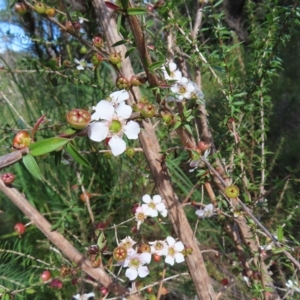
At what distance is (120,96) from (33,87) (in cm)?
161

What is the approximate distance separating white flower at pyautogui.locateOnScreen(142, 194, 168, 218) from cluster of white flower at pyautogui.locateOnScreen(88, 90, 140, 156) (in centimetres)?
29

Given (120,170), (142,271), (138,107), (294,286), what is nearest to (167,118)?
(138,107)

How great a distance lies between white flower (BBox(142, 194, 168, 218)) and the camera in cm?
72

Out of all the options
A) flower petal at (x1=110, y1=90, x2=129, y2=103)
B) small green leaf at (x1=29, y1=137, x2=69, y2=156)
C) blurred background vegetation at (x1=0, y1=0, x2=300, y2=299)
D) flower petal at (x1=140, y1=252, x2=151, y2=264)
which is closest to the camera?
small green leaf at (x1=29, y1=137, x2=69, y2=156)

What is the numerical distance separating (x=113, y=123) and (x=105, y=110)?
0.02 meters

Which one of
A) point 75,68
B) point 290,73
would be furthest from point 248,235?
point 290,73

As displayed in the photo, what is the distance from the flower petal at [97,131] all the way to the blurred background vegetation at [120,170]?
0.30 m

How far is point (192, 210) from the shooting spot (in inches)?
54.0

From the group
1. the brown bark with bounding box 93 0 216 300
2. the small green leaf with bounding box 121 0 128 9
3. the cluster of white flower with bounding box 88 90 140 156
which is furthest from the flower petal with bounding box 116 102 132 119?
the brown bark with bounding box 93 0 216 300

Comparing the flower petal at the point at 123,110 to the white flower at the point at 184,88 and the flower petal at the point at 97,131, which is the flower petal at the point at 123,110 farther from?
the white flower at the point at 184,88

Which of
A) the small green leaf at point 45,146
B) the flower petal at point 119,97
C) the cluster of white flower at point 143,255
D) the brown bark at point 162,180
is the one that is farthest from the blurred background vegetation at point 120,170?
the small green leaf at point 45,146

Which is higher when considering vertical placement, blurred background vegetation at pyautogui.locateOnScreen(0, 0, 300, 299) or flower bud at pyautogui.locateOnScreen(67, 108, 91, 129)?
flower bud at pyautogui.locateOnScreen(67, 108, 91, 129)

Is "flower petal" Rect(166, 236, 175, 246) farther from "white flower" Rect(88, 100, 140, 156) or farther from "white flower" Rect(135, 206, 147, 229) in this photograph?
"white flower" Rect(88, 100, 140, 156)

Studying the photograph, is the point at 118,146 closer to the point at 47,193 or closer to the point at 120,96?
the point at 120,96
